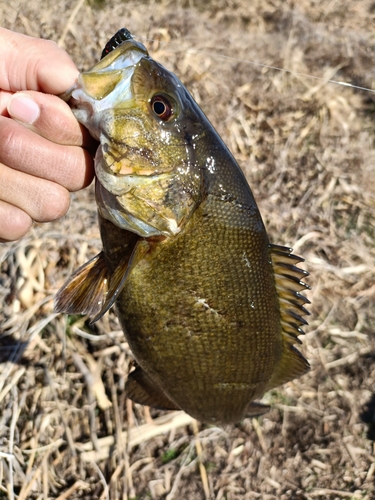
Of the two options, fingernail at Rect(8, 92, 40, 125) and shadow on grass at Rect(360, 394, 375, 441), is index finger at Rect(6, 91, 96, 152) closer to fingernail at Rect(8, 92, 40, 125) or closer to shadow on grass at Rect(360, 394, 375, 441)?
fingernail at Rect(8, 92, 40, 125)

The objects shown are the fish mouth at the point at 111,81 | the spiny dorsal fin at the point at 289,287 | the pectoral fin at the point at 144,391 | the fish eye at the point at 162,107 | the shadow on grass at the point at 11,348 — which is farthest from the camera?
the shadow on grass at the point at 11,348

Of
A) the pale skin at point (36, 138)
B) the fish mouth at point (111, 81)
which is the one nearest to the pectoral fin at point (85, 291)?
the pale skin at point (36, 138)

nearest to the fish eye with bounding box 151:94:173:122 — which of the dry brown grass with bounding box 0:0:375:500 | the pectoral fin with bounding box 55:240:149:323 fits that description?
the pectoral fin with bounding box 55:240:149:323

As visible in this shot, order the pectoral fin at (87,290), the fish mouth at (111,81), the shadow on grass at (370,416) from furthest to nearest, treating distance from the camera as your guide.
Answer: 1. the shadow on grass at (370,416)
2. the pectoral fin at (87,290)
3. the fish mouth at (111,81)

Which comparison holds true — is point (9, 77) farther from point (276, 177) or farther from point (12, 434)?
point (276, 177)

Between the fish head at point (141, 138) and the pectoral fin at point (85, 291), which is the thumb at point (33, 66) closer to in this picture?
the fish head at point (141, 138)
